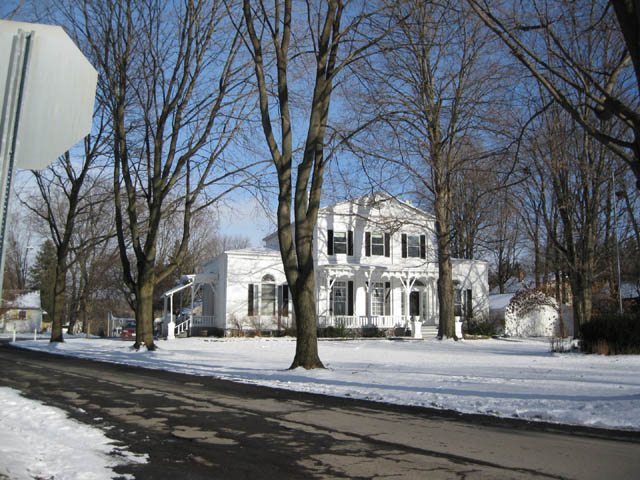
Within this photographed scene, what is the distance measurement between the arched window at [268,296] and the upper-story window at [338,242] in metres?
3.74

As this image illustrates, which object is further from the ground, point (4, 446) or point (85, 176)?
point (85, 176)

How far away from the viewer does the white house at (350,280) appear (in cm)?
3050

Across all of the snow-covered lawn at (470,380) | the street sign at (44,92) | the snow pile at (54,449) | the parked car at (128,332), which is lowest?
the parked car at (128,332)

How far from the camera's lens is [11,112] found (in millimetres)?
2684

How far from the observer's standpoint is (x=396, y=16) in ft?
40.7

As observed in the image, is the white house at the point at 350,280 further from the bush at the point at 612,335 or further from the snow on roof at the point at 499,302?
the bush at the point at 612,335

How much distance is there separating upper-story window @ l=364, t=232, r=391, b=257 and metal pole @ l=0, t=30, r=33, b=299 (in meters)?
30.2

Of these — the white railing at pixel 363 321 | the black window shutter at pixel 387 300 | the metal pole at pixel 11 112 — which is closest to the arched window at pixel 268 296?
the white railing at pixel 363 321

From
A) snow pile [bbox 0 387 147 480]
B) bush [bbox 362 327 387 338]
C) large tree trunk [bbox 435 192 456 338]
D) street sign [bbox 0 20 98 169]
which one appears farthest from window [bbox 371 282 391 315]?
street sign [bbox 0 20 98 169]

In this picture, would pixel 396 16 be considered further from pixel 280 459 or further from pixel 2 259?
pixel 2 259

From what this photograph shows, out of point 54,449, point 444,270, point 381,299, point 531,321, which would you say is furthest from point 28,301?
point 54,449

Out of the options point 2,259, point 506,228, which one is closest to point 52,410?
point 2,259

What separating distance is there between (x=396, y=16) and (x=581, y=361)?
10371 millimetres

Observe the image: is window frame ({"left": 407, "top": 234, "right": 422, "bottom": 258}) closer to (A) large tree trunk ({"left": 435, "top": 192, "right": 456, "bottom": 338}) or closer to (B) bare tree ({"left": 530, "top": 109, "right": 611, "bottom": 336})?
(A) large tree trunk ({"left": 435, "top": 192, "right": 456, "bottom": 338})
